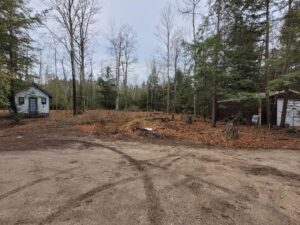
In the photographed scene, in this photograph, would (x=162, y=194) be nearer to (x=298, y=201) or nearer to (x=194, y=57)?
(x=298, y=201)

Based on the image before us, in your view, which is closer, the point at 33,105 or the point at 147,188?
the point at 147,188

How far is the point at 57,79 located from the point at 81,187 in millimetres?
43925

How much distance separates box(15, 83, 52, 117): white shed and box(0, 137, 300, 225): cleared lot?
18400 millimetres

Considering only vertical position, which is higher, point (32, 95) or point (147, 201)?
point (32, 95)

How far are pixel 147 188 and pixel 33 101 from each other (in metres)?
24.3

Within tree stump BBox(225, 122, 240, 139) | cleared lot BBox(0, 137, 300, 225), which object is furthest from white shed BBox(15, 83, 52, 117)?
tree stump BBox(225, 122, 240, 139)

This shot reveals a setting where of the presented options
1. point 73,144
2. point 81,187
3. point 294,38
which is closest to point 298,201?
point 81,187

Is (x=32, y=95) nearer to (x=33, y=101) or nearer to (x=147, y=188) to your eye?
(x=33, y=101)

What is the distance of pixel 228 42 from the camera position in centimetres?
1608

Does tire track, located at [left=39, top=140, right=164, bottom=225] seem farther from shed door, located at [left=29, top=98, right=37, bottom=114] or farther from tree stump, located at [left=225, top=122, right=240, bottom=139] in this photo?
shed door, located at [left=29, top=98, right=37, bottom=114]

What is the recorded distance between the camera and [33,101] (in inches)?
1040

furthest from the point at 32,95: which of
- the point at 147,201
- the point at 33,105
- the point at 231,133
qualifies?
the point at 147,201

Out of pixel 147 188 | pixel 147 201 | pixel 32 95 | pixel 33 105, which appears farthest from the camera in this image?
pixel 33 105

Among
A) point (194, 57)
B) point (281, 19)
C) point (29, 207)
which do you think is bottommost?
point (29, 207)
